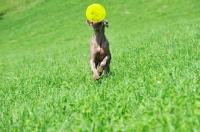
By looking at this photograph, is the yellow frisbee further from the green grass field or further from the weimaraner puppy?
the green grass field

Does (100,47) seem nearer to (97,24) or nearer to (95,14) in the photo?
(97,24)

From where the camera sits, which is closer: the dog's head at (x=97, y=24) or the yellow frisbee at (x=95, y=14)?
the yellow frisbee at (x=95, y=14)

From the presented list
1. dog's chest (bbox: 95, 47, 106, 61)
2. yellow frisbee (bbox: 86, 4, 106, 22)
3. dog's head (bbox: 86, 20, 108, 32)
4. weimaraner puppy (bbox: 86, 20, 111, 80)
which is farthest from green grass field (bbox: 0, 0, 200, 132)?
yellow frisbee (bbox: 86, 4, 106, 22)

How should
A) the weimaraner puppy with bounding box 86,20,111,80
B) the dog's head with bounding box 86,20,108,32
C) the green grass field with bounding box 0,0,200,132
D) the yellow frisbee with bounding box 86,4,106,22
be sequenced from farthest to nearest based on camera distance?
the weimaraner puppy with bounding box 86,20,111,80 → the dog's head with bounding box 86,20,108,32 → the yellow frisbee with bounding box 86,4,106,22 → the green grass field with bounding box 0,0,200,132

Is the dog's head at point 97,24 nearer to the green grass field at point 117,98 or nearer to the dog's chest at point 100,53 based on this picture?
the dog's chest at point 100,53

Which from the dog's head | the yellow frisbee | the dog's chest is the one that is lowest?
the dog's chest

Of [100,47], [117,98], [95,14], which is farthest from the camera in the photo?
[100,47]

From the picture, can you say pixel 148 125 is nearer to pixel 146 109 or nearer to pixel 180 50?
pixel 146 109

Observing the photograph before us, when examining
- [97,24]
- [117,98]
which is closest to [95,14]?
[97,24]

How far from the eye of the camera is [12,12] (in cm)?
4953

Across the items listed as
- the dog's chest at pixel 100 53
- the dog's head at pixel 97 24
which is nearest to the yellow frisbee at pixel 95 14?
the dog's head at pixel 97 24

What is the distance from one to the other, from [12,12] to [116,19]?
18.5 metres

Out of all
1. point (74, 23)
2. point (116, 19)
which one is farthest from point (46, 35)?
point (116, 19)

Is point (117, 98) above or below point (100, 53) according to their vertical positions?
above
